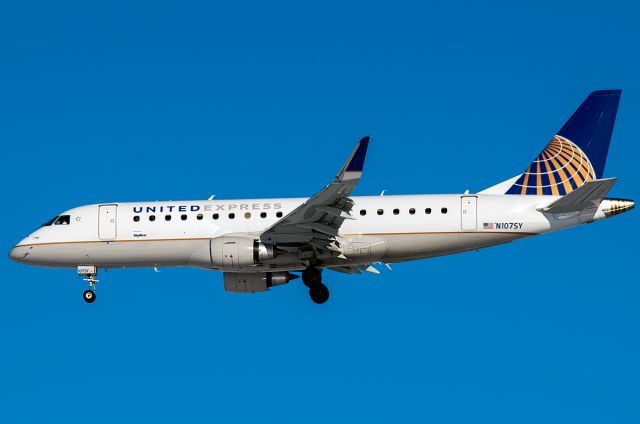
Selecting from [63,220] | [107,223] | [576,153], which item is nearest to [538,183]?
[576,153]

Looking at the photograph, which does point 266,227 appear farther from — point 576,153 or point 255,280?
point 576,153

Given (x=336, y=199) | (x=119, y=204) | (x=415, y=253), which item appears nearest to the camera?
(x=336, y=199)

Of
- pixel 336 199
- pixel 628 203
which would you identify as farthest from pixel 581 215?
pixel 336 199

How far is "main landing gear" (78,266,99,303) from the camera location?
50.6m

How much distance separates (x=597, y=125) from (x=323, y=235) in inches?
475

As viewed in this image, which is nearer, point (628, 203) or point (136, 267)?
point (628, 203)

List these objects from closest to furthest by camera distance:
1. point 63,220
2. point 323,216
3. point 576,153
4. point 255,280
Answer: point 323,216, point 576,153, point 255,280, point 63,220

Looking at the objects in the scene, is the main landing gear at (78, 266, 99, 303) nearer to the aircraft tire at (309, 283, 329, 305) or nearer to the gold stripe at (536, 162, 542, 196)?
the aircraft tire at (309, 283, 329, 305)

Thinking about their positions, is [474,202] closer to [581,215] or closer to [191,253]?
[581,215]

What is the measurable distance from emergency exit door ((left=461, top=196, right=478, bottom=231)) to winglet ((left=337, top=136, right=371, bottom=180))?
629cm

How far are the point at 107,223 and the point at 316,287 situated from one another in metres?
8.93

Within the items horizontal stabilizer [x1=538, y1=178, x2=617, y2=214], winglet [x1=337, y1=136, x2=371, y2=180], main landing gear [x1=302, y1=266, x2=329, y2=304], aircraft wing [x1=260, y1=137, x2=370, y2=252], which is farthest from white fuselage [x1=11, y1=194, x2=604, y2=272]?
winglet [x1=337, y1=136, x2=371, y2=180]

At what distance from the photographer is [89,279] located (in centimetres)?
5081

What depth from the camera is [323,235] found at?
154ft
